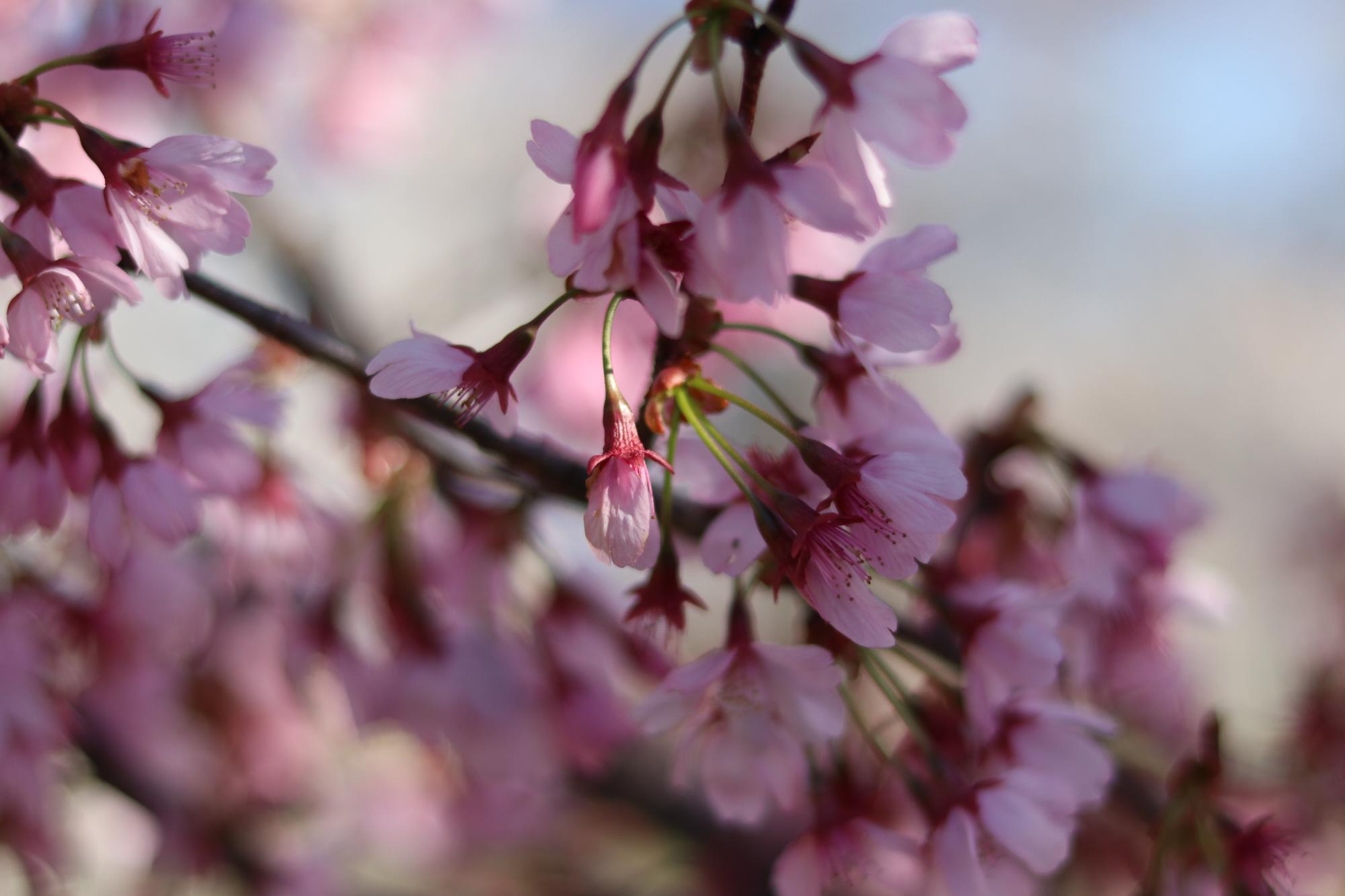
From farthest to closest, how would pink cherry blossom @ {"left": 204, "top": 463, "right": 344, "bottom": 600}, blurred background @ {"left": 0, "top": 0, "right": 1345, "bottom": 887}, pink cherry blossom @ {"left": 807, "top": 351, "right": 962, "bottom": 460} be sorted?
blurred background @ {"left": 0, "top": 0, "right": 1345, "bottom": 887} → pink cherry blossom @ {"left": 204, "top": 463, "right": 344, "bottom": 600} → pink cherry blossom @ {"left": 807, "top": 351, "right": 962, "bottom": 460}

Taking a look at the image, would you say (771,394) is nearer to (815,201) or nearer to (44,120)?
(815,201)

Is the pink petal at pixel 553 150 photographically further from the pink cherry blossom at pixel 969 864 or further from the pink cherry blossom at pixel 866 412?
the pink cherry blossom at pixel 969 864

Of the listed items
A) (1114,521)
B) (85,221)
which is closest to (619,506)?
(85,221)

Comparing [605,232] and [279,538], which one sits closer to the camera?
[605,232]

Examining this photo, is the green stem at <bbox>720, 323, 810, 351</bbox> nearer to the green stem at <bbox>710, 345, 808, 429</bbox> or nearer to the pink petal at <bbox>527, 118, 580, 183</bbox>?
the green stem at <bbox>710, 345, 808, 429</bbox>

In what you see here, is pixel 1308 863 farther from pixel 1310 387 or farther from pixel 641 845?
pixel 1310 387

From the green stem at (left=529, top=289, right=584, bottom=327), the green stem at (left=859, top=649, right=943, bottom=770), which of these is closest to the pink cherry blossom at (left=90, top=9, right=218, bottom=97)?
the green stem at (left=529, top=289, right=584, bottom=327)
